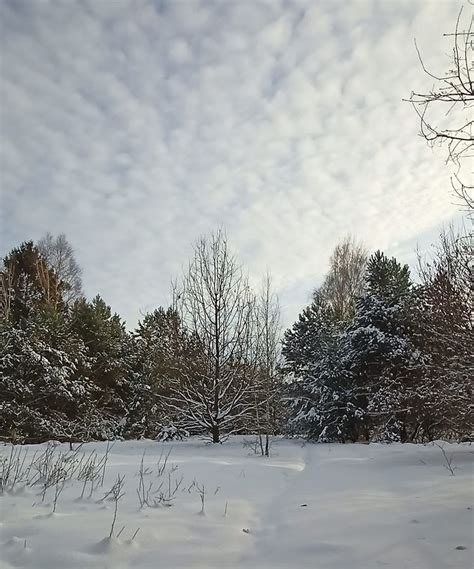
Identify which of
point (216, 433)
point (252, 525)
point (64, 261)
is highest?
point (64, 261)

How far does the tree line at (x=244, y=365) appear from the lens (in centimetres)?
1029

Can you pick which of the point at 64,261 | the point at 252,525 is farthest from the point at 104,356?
the point at 252,525

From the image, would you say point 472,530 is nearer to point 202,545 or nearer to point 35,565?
point 202,545

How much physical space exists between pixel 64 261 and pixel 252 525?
81.9 ft

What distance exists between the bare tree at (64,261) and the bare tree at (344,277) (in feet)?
47.6

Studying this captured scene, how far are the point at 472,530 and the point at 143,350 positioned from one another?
19998mm

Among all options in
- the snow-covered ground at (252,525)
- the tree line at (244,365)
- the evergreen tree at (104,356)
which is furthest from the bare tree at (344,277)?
the snow-covered ground at (252,525)

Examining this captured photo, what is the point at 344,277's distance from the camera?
2455 cm

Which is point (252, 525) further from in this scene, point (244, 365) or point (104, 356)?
point (104, 356)

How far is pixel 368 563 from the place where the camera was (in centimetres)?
253

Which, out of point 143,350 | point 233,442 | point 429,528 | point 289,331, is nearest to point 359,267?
point 289,331

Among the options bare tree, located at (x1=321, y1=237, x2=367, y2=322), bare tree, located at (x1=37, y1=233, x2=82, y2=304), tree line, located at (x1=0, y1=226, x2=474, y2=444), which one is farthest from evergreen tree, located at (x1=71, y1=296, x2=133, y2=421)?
bare tree, located at (x1=321, y1=237, x2=367, y2=322)

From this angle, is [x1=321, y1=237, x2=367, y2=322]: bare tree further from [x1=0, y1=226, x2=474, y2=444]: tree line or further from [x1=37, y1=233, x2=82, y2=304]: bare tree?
[x1=37, y1=233, x2=82, y2=304]: bare tree

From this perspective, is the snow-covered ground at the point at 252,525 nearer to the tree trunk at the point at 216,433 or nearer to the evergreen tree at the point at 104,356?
the tree trunk at the point at 216,433
